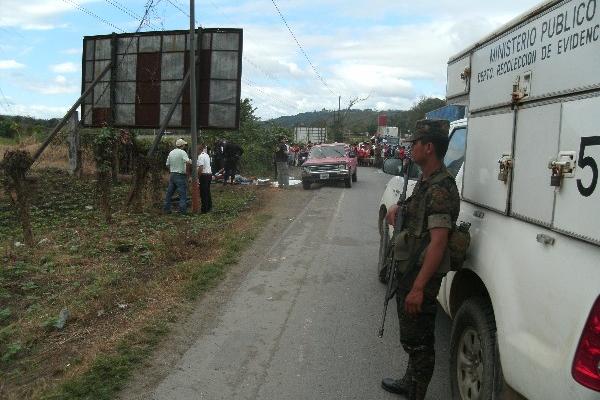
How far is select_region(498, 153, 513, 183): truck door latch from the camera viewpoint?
3146 mm

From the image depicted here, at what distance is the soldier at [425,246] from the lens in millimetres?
3201

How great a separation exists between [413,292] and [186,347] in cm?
224

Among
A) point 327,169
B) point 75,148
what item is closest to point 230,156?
point 327,169

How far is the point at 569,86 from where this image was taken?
8.37 feet

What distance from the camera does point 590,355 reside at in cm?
208

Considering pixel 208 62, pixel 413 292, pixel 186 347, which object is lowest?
pixel 186 347

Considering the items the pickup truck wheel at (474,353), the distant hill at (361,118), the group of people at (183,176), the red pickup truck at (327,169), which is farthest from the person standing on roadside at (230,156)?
the distant hill at (361,118)

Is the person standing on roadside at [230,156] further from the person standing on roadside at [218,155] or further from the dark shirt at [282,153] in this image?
the dark shirt at [282,153]

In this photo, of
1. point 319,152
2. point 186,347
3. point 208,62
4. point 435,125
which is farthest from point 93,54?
point 435,125

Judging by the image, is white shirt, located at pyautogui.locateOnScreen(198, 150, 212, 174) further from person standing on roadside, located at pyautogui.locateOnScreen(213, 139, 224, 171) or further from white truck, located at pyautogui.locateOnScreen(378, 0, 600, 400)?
white truck, located at pyautogui.locateOnScreen(378, 0, 600, 400)

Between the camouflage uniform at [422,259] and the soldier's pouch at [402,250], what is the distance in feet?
0.07

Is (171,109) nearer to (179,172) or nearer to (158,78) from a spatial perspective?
(158,78)

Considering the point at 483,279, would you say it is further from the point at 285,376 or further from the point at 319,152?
the point at 319,152

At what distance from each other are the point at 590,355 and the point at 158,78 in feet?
51.5
